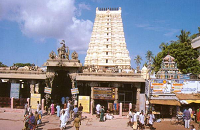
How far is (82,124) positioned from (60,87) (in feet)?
31.2

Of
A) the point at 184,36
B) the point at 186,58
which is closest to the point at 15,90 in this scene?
the point at 186,58

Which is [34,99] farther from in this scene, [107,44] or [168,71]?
[107,44]

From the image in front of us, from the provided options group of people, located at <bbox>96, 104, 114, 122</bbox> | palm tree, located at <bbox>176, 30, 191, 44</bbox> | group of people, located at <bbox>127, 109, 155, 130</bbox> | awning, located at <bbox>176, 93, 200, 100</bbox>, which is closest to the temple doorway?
group of people, located at <bbox>96, 104, 114, 122</bbox>

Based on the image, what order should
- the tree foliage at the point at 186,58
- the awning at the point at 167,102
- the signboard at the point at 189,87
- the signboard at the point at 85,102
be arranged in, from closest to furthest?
the awning at the point at 167,102 < the signboard at the point at 85,102 < the signboard at the point at 189,87 < the tree foliage at the point at 186,58

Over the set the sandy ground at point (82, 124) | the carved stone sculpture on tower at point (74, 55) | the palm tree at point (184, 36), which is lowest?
the sandy ground at point (82, 124)

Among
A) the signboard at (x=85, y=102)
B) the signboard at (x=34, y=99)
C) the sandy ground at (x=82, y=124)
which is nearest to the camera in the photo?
the sandy ground at (x=82, y=124)

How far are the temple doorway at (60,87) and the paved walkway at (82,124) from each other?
5.46 meters

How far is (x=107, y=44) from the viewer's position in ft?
192

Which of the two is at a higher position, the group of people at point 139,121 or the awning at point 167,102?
the awning at point 167,102

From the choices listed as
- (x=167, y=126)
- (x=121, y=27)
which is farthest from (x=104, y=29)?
(x=167, y=126)

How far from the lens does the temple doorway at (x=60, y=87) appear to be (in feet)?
79.8

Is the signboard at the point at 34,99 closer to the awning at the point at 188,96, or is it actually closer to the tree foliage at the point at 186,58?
the awning at the point at 188,96

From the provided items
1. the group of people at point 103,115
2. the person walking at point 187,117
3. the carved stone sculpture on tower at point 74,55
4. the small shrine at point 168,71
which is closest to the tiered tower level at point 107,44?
the small shrine at point 168,71

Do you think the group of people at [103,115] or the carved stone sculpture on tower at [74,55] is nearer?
the group of people at [103,115]
